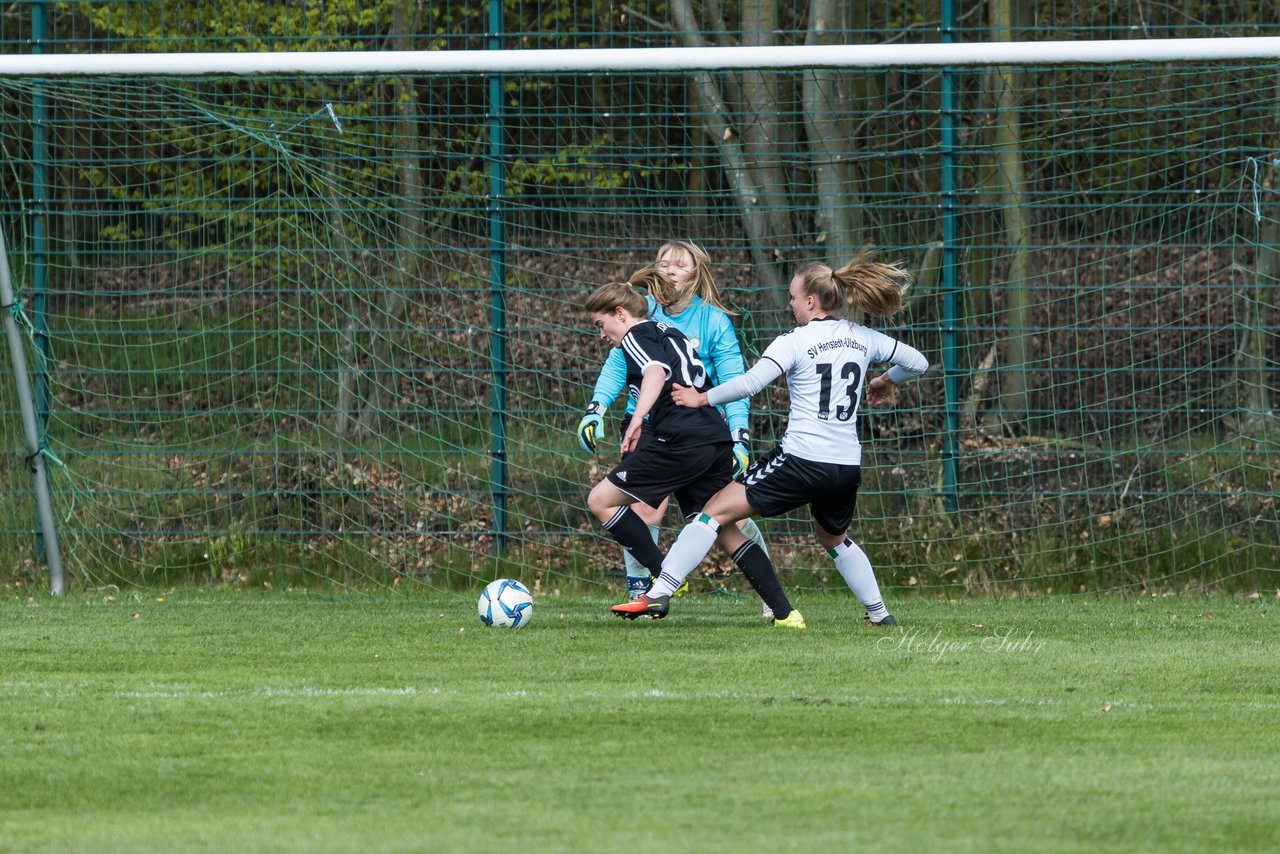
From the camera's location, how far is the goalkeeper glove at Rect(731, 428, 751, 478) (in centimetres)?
795

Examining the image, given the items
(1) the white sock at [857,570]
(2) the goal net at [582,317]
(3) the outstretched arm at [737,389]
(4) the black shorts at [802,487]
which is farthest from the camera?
(2) the goal net at [582,317]

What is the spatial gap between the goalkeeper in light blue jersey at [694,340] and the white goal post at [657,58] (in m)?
1.36

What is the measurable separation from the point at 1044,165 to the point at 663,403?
3.63 meters

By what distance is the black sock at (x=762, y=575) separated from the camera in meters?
7.47

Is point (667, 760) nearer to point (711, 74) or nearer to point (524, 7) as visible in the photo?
point (711, 74)

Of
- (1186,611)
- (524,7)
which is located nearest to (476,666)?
(1186,611)

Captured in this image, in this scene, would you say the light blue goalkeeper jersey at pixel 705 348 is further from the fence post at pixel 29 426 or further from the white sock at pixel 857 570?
the fence post at pixel 29 426

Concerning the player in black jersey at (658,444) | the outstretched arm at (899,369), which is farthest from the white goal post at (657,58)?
the outstretched arm at (899,369)

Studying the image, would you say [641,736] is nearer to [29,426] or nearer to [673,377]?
[673,377]

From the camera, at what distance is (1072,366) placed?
952cm

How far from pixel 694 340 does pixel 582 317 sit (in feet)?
7.32

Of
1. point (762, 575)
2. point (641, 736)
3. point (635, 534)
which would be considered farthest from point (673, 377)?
point (641, 736)

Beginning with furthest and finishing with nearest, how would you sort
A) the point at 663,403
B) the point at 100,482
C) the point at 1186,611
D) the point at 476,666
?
the point at 100,482, the point at 1186,611, the point at 663,403, the point at 476,666

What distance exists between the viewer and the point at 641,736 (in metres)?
4.91
